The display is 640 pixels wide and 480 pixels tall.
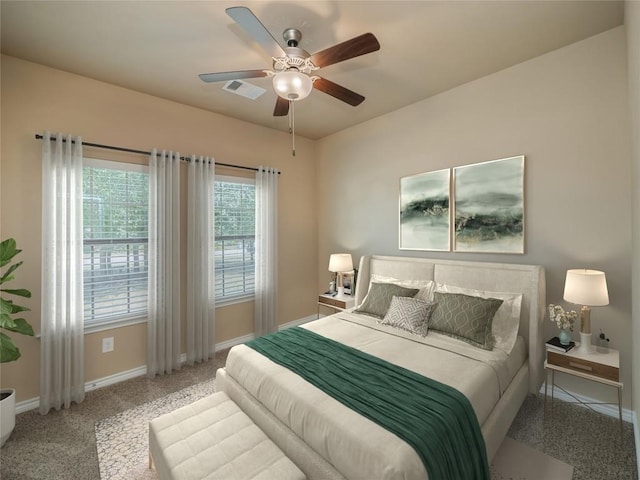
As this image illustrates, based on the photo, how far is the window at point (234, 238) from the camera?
367 cm

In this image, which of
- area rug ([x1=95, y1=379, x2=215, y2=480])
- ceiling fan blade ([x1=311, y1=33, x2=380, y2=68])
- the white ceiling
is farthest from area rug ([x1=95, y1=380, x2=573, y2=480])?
the white ceiling

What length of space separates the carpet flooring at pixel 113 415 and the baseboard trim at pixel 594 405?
5cm

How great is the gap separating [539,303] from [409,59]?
2401 millimetres

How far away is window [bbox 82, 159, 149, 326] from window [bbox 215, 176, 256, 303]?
0.82 meters

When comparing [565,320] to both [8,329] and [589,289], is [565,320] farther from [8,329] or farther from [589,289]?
[8,329]

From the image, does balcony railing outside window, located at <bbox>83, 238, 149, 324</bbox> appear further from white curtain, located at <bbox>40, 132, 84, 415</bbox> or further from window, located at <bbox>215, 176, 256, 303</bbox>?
window, located at <bbox>215, 176, 256, 303</bbox>

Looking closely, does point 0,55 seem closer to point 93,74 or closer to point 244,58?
point 93,74

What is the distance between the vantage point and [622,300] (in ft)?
7.34

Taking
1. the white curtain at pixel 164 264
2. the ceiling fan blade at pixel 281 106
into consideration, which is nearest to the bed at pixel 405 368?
the white curtain at pixel 164 264

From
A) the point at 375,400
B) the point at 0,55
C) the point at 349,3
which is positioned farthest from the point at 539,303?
the point at 0,55

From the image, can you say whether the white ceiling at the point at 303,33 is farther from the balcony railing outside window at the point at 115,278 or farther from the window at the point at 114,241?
the balcony railing outside window at the point at 115,278

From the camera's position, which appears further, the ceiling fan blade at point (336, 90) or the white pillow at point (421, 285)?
the white pillow at point (421, 285)

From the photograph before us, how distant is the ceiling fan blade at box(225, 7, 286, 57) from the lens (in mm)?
1450

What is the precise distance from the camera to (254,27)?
1.57 meters
